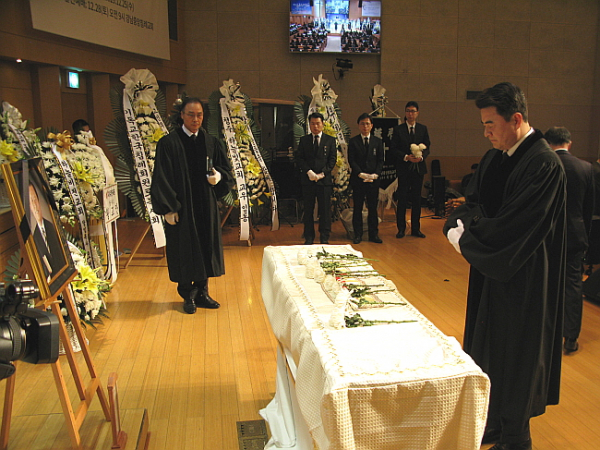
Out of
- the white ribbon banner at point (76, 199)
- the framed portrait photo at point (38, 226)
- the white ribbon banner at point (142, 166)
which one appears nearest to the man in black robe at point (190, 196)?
the white ribbon banner at point (76, 199)

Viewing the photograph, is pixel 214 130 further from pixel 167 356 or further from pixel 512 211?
A: pixel 512 211

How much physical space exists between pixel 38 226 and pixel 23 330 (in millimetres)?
820

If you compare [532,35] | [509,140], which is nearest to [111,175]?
[509,140]

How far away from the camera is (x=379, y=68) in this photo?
10.5 m

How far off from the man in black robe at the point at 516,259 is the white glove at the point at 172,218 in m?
2.35

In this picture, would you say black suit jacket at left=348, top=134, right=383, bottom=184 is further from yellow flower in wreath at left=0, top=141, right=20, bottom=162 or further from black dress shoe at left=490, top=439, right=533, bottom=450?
black dress shoe at left=490, top=439, right=533, bottom=450

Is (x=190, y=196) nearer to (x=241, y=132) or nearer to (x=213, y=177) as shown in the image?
(x=213, y=177)

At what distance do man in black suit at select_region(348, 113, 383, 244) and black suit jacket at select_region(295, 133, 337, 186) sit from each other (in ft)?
1.13

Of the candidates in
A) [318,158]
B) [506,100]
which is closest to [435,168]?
[318,158]

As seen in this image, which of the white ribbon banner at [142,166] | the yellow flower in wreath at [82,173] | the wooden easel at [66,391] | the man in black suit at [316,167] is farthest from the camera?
the man in black suit at [316,167]

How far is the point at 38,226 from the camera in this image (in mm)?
2145

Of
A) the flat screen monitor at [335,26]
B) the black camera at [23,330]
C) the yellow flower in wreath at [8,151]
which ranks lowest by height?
the black camera at [23,330]

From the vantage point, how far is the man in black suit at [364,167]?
6.96 m

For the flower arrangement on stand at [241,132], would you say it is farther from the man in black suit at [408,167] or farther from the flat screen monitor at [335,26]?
the flat screen monitor at [335,26]
